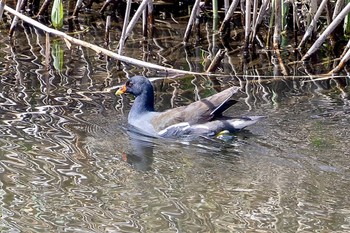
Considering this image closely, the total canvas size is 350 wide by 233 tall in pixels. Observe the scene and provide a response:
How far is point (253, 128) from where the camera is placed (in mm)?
7160

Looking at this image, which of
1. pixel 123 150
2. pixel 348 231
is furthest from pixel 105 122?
pixel 348 231

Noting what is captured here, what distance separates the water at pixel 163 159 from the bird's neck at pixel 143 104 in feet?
0.47

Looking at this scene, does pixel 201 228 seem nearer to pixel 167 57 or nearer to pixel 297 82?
pixel 297 82

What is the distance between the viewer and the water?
5.16m

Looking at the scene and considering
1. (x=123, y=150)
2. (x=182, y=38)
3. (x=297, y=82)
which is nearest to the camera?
(x=123, y=150)

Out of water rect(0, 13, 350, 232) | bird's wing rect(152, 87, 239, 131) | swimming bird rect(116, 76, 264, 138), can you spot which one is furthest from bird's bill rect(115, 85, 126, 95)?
bird's wing rect(152, 87, 239, 131)

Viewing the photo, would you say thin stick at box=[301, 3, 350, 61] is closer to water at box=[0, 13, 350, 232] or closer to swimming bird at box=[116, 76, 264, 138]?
water at box=[0, 13, 350, 232]

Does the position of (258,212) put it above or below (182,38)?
below

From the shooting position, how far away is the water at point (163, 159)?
5160 millimetres

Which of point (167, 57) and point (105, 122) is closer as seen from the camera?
point (105, 122)

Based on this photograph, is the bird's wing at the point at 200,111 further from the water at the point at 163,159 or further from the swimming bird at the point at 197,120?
the water at the point at 163,159

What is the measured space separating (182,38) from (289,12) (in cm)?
145

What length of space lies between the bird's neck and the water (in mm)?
143

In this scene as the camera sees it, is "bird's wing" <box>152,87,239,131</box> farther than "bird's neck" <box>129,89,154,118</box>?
No
